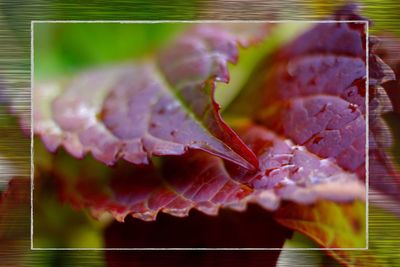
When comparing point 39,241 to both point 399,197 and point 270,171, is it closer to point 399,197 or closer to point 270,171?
point 270,171

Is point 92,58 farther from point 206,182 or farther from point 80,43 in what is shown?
point 206,182

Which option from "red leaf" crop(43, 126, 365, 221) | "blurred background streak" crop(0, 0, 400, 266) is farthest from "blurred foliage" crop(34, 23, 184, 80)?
"red leaf" crop(43, 126, 365, 221)

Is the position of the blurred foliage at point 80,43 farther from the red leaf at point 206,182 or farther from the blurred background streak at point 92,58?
the red leaf at point 206,182

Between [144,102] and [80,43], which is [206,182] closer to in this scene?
[144,102]

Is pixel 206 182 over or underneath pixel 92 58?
underneath

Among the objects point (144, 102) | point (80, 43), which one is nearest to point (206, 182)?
point (144, 102)
